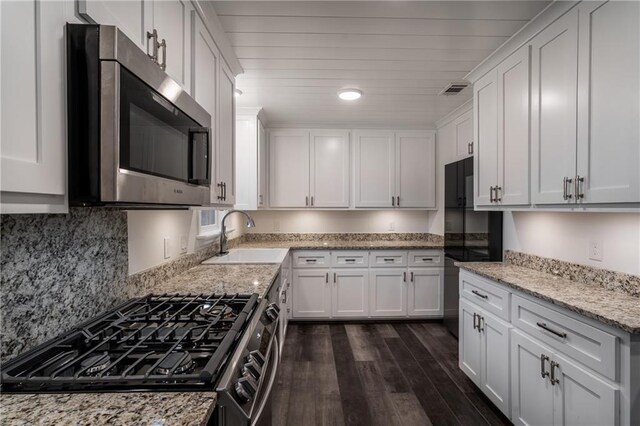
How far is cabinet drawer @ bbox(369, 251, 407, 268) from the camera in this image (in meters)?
3.66

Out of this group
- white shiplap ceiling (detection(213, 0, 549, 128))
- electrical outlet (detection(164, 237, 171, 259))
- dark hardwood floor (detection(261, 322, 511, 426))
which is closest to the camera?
white shiplap ceiling (detection(213, 0, 549, 128))

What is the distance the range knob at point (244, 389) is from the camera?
0.78 metres

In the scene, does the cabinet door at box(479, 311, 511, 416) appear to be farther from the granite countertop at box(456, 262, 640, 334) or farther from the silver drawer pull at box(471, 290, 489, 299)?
the granite countertop at box(456, 262, 640, 334)

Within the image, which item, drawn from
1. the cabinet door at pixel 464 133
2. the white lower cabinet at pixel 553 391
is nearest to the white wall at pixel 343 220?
the cabinet door at pixel 464 133

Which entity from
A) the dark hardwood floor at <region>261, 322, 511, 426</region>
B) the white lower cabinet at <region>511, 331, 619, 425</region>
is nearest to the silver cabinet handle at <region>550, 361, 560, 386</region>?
the white lower cabinet at <region>511, 331, 619, 425</region>

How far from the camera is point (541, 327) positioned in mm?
1568

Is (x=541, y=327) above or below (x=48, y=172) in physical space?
below

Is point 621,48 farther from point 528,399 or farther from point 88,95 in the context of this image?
point 88,95

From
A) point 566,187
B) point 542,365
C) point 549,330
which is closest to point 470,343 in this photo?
point 542,365

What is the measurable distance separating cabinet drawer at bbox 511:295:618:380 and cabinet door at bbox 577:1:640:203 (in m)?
0.56

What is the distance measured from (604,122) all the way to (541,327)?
997 mm

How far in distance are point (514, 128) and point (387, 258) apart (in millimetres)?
2033

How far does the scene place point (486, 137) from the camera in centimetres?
230

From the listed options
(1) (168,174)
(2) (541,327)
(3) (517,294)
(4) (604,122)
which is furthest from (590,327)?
(1) (168,174)
